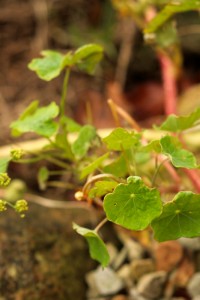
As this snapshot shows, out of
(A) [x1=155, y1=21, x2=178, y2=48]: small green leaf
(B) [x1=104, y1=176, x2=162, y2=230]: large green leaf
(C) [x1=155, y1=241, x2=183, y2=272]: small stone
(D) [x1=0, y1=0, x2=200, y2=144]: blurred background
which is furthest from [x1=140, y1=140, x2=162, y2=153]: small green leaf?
(D) [x1=0, y1=0, x2=200, y2=144]: blurred background

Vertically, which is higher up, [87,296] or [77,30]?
[77,30]

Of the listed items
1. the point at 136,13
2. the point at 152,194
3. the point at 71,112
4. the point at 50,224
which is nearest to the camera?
the point at 152,194

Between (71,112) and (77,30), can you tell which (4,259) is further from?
→ (77,30)

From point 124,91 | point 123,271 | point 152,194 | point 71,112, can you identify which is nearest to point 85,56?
point 152,194

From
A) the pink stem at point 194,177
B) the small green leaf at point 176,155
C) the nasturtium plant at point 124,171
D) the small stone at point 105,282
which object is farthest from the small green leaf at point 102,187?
the small stone at point 105,282

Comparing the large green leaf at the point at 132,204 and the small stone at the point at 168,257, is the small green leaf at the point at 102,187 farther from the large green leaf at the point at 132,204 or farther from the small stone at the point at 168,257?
the small stone at the point at 168,257

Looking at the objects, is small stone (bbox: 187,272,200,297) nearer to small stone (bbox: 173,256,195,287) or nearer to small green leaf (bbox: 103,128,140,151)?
small stone (bbox: 173,256,195,287)
